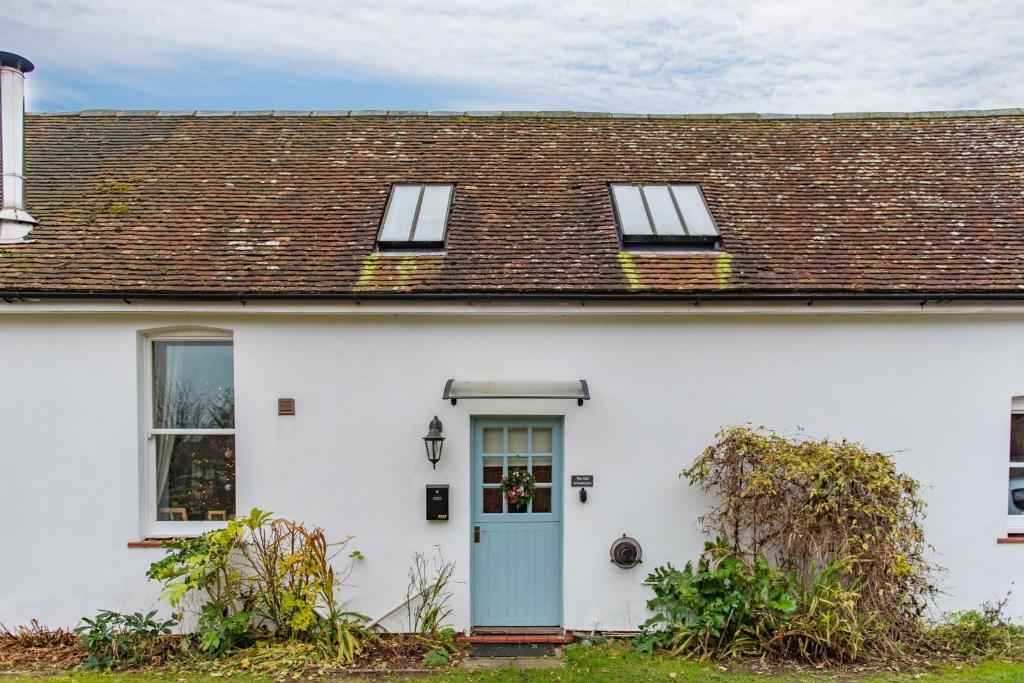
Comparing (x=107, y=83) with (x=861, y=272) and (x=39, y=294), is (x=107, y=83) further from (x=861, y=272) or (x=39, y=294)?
(x=861, y=272)

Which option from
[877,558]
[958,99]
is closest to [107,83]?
[877,558]

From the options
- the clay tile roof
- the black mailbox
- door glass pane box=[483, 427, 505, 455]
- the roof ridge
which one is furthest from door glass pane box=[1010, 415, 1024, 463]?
the black mailbox

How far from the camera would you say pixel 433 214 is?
7867mm

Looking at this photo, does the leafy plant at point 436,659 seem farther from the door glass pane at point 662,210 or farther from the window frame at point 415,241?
the door glass pane at point 662,210

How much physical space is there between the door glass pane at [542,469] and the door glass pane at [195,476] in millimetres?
3462

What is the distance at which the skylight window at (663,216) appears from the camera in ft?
24.1

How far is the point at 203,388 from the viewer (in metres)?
6.92

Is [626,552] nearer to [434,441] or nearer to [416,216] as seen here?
[434,441]

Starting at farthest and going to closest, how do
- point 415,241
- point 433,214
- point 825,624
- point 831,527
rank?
1. point 433,214
2. point 415,241
3. point 831,527
4. point 825,624

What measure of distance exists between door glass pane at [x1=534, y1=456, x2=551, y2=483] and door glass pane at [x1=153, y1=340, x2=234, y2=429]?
11.5 feet

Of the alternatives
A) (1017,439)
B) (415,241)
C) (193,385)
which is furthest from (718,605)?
(193,385)

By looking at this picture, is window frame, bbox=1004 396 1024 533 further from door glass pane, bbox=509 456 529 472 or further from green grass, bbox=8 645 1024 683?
door glass pane, bbox=509 456 529 472

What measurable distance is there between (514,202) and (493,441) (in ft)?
11.1

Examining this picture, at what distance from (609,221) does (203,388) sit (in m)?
5.32
